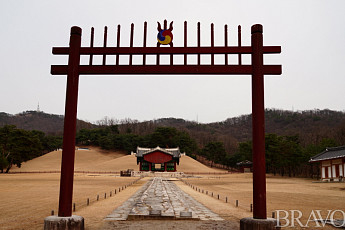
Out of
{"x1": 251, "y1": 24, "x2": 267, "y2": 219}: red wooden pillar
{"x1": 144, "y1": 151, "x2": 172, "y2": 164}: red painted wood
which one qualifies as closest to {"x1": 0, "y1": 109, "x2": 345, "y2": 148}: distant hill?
{"x1": 144, "y1": 151, "x2": 172, "y2": 164}: red painted wood

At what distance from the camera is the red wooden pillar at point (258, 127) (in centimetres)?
718

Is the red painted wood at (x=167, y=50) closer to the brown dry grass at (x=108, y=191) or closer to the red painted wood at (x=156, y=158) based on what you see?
the brown dry grass at (x=108, y=191)

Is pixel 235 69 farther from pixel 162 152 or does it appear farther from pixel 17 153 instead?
pixel 17 153

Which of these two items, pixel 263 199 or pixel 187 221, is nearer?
pixel 263 199

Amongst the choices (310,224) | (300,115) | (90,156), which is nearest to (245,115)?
(300,115)

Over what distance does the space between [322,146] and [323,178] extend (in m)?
11.4

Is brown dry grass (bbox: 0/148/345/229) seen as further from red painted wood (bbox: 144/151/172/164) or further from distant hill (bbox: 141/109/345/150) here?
distant hill (bbox: 141/109/345/150)

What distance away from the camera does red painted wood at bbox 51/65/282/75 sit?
7.73m

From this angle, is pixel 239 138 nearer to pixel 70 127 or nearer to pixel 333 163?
pixel 333 163

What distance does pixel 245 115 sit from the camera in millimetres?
197750

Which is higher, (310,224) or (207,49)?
(207,49)

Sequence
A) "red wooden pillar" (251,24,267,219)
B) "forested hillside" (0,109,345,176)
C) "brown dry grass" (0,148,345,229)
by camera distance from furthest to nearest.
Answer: "forested hillside" (0,109,345,176) < "brown dry grass" (0,148,345,229) < "red wooden pillar" (251,24,267,219)

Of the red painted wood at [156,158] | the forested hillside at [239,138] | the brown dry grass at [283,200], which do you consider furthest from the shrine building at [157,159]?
the brown dry grass at [283,200]

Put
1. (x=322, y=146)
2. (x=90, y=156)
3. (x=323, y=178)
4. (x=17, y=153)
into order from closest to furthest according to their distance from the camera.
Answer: (x=323, y=178), (x=322, y=146), (x=17, y=153), (x=90, y=156)
